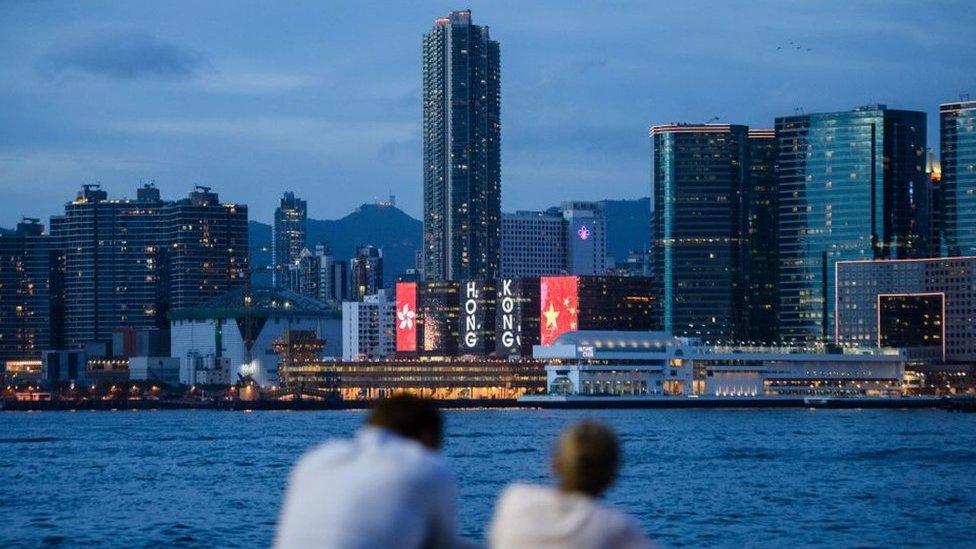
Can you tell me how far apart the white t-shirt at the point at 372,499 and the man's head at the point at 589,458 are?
0.39 metres

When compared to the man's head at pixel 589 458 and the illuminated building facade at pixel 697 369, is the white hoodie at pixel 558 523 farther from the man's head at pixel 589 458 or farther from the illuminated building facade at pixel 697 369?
the illuminated building facade at pixel 697 369

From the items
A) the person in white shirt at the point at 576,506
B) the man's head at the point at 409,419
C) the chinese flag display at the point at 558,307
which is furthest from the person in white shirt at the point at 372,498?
the chinese flag display at the point at 558,307

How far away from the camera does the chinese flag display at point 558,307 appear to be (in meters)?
193

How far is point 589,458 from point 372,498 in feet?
2.44

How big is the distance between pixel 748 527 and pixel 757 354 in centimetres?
13339

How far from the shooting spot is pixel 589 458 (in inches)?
250

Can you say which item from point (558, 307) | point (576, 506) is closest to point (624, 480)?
point (576, 506)

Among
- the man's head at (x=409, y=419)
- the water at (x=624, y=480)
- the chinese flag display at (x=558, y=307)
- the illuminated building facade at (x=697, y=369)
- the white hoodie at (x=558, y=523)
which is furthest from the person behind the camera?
the chinese flag display at (x=558, y=307)

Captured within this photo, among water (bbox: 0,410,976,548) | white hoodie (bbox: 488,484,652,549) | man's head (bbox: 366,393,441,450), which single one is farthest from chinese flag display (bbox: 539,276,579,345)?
white hoodie (bbox: 488,484,652,549)

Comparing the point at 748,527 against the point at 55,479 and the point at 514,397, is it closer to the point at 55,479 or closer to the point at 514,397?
the point at 55,479

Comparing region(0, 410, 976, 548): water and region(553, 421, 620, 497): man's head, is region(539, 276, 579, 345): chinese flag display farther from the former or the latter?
region(553, 421, 620, 497): man's head

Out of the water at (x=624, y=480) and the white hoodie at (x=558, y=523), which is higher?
the white hoodie at (x=558, y=523)

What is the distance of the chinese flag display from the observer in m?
193

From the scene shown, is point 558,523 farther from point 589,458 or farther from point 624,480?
point 624,480
